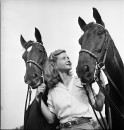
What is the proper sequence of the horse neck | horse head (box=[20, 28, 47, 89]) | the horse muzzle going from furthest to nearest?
horse head (box=[20, 28, 47, 89]), the horse neck, the horse muzzle

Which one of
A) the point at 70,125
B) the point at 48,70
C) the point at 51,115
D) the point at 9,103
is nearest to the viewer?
the point at 70,125

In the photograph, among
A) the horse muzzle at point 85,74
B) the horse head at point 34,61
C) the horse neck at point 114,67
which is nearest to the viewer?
the horse muzzle at point 85,74

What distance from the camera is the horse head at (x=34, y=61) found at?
2.11m

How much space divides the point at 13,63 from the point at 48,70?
33.3 inches

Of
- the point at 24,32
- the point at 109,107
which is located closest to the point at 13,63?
the point at 24,32

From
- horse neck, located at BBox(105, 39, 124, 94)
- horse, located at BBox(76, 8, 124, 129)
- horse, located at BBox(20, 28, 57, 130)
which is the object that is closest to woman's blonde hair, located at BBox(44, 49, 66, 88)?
horse, located at BBox(20, 28, 57, 130)

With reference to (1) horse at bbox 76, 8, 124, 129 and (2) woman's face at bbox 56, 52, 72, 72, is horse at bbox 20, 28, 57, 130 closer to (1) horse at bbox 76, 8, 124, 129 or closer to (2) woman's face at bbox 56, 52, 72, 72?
(2) woman's face at bbox 56, 52, 72, 72

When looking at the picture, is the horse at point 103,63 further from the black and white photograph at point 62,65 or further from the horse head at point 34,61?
the horse head at point 34,61

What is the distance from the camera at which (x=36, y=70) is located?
2.14 meters

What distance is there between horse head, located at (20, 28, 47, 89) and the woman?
195 millimetres

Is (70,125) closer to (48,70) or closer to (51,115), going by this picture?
(51,115)

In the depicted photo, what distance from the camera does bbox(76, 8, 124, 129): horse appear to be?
169 centimetres

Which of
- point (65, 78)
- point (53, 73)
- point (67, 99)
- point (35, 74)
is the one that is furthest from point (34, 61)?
point (67, 99)

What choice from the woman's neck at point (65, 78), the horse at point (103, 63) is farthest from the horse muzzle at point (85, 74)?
the woman's neck at point (65, 78)
